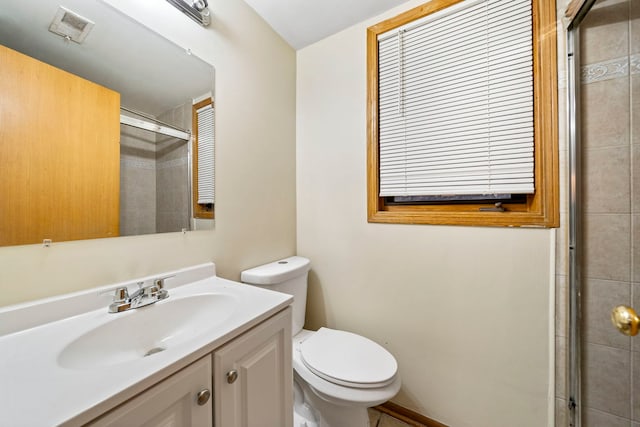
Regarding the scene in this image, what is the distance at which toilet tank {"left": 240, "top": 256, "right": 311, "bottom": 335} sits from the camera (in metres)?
1.17

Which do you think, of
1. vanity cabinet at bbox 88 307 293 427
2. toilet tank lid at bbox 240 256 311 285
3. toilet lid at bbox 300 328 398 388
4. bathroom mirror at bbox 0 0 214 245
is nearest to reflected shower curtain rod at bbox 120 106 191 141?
bathroom mirror at bbox 0 0 214 245

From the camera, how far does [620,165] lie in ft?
2.71

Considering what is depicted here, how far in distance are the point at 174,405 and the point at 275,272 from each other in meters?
0.73

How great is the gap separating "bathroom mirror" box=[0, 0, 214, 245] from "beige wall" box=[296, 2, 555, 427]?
72 cm

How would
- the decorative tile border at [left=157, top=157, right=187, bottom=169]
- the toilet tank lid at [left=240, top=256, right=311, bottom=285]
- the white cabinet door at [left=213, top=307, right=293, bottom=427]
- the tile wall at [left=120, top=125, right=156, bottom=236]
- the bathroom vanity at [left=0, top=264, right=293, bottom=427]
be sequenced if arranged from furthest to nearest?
the toilet tank lid at [left=240, top=256, right=311, bottom=285], the decorative tile border at [left=157, top=157, right=187, bottom=169], the tile wall at [left=120, top=125, right=156, bottom=236], the white cabinet door at [left=213, top=307, right=293, bottom=427], the bathroom vanity at [left=0, top=264, right=293, bottom=427]

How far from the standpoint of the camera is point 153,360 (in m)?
0.49


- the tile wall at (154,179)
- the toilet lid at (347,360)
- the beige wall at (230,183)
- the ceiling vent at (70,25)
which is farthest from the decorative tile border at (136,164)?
the toilet lid at (347,360)

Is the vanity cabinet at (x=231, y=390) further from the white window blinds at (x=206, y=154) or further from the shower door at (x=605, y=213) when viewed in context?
the shower door at (x=605, y=213)

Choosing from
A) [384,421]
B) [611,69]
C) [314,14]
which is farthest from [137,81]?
[384,421]

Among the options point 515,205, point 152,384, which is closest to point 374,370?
point 152,384

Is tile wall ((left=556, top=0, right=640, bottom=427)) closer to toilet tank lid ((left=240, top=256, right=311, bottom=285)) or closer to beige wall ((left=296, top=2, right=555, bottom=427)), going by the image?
beige wall ((left=296, top=2, right=555, bottom=427))

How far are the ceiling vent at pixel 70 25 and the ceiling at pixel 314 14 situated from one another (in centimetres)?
82

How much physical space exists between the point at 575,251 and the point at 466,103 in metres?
0.76

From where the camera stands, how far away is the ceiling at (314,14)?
1274 millimetres
